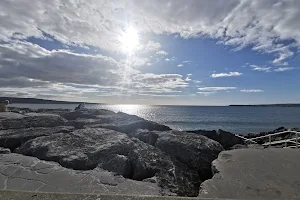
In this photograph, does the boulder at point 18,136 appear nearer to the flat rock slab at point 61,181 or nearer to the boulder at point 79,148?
the boulder at point 79,148

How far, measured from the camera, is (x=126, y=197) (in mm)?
2674

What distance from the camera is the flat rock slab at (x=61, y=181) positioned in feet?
17.3

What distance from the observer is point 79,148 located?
25.8ft

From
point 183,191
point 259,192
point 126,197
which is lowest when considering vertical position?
point 183,191

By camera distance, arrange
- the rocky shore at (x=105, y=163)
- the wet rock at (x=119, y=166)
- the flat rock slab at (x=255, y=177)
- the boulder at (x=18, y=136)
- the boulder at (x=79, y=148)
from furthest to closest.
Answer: the boulder at (x=18, y=136), the boulder at (x=79, y=148), the wet rock at (x=119, y=166), the rocky shore at (x=105, y=163), the flat rock slab at (x=255, y=177)

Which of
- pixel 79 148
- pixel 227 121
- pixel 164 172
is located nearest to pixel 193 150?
pixel 164 172

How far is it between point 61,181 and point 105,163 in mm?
1487

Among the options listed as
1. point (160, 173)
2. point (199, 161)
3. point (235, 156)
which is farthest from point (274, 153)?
point (160, 173)

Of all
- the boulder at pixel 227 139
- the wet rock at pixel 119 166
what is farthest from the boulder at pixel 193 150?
the boulder at pixel 227 139

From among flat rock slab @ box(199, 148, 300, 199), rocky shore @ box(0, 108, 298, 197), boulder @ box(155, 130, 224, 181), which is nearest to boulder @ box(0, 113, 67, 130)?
rocky shore @ box(0, 108, 298, 197)

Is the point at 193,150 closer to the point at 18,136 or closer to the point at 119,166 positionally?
the point at 119,166

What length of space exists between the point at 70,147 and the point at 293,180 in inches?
247

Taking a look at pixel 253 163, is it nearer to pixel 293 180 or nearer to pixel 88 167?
pixel 293 180

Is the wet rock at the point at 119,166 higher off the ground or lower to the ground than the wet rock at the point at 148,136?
lower
